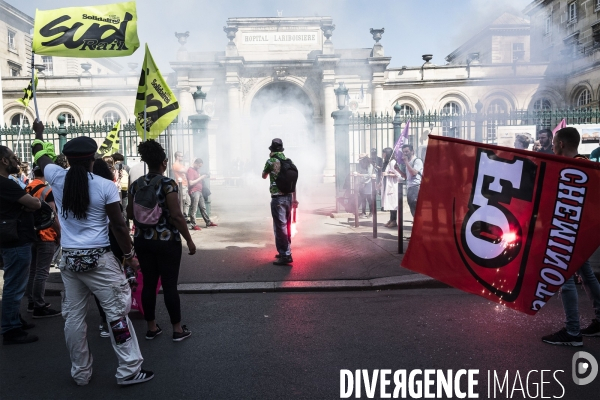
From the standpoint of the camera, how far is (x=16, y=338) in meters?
4.26

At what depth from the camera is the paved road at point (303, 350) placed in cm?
330

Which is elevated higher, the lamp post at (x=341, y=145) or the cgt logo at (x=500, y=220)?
the lamp post at (x=341, y=145)

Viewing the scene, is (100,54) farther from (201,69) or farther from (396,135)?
(201,69)

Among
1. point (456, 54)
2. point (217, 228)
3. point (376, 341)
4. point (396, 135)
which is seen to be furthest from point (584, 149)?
point (456, 54)

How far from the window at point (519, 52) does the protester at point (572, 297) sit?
80.3 ft

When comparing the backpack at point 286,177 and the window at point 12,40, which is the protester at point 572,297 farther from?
the window at point 12,40

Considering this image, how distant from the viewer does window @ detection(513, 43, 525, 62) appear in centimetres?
2589

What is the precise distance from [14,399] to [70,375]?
1.40 ft

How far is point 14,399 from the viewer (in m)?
3.20

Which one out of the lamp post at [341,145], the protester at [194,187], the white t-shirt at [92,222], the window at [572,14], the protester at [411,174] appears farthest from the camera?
the window at [572,14]

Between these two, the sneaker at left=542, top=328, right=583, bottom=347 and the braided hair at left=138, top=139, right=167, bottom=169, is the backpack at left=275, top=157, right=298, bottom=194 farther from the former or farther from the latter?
the sneaker at left=542, top=328, right=583, bottom=347

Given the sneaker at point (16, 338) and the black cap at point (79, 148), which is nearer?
the black cap at point (79, 148)

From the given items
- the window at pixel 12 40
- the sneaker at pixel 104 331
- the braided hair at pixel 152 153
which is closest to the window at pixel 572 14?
the braided hair at pixel 152 153

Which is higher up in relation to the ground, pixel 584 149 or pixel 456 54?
pixel 456 54
